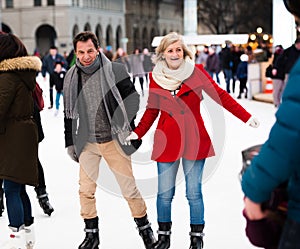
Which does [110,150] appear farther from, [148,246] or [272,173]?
[272,173]

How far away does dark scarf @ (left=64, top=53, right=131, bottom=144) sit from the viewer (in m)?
4.44

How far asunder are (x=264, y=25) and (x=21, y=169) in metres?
61.4

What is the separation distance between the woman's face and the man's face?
1.59 feet

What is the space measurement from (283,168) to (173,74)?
7.57 ft

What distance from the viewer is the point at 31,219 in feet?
15.2

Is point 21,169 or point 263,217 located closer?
point 263,217

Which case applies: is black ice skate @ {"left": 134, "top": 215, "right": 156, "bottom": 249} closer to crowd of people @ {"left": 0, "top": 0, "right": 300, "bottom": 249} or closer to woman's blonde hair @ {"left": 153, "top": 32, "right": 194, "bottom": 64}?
crowd of people @ {"left": 0, "top": 0, "right": 300, "bottom": 249}

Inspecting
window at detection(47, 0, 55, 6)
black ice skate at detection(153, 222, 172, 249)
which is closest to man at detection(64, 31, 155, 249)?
black ice skate at detection(153, 222, 172, 249)

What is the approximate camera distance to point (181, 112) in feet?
14.3

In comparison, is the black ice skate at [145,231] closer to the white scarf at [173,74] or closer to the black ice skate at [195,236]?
the black ice skate at [195,236]

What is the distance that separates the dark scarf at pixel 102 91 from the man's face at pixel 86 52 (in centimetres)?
3

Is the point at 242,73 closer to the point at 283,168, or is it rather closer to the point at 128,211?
the point at 128,211

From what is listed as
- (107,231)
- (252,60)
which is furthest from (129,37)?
(107,231)

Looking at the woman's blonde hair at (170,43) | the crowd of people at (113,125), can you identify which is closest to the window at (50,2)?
the crowd of people at (113,125)
